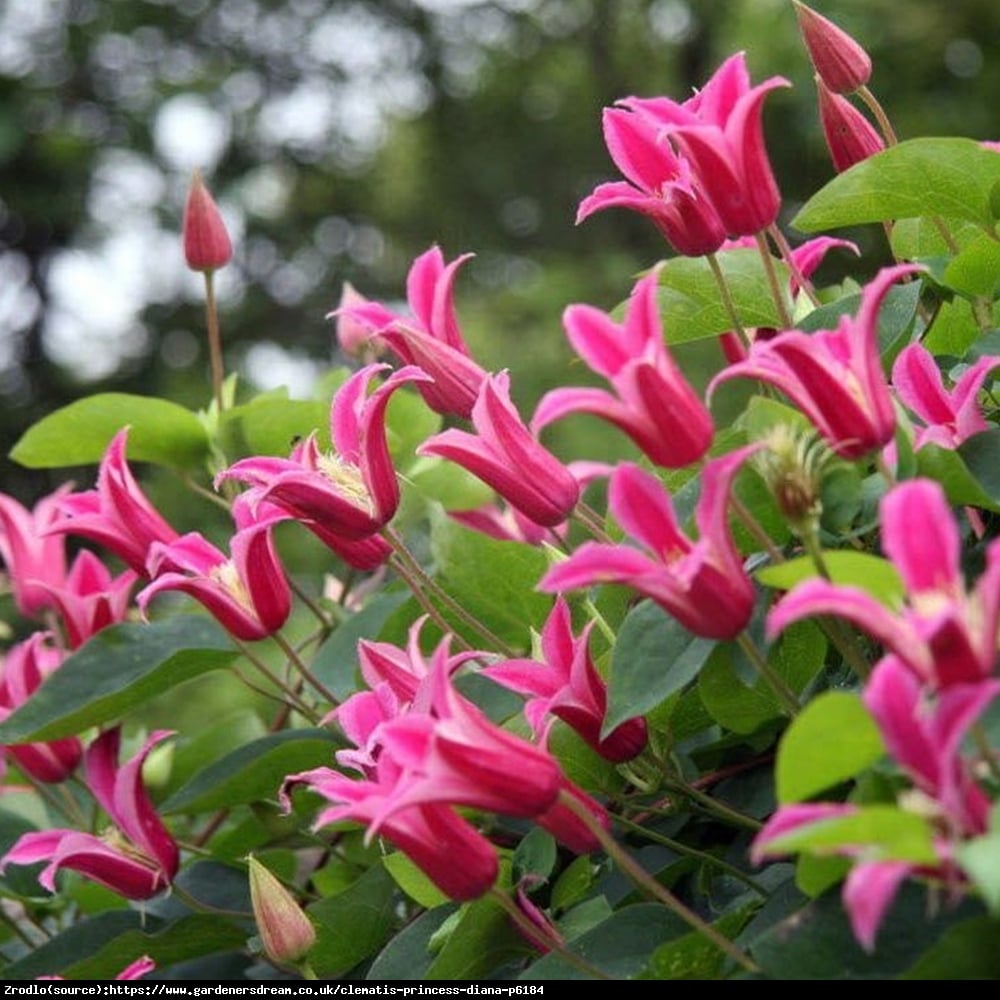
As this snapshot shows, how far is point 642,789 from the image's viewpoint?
68 cm

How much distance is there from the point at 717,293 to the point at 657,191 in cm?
7

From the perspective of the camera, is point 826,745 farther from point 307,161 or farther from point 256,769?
point 307,161

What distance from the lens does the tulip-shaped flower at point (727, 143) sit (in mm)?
646

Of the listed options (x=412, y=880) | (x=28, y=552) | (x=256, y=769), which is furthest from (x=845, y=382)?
(x=28, y=552)

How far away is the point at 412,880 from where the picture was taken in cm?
70

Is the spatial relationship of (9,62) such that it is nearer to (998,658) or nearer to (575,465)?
(575,465)

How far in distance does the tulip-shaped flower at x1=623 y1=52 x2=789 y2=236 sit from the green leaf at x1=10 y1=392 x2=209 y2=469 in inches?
17.5

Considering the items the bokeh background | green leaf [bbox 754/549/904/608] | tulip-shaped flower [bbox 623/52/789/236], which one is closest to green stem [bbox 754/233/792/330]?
tulip-shaped flower [bbox 623/52/789/236]

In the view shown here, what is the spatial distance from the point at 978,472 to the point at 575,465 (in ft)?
1.03

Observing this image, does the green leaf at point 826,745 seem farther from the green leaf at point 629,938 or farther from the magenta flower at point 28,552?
the magenta flower at point 28,552

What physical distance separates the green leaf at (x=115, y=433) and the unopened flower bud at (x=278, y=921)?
1.31ft

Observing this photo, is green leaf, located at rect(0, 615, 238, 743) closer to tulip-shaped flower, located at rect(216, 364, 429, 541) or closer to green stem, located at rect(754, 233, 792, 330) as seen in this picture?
tulip-shaped flower, located at rect(216, 364, 429, 541)

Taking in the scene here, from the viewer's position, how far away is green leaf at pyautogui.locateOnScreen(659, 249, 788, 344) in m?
0.75

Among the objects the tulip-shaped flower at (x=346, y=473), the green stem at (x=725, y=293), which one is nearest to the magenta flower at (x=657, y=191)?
the green stem at (x=725, y=293)
